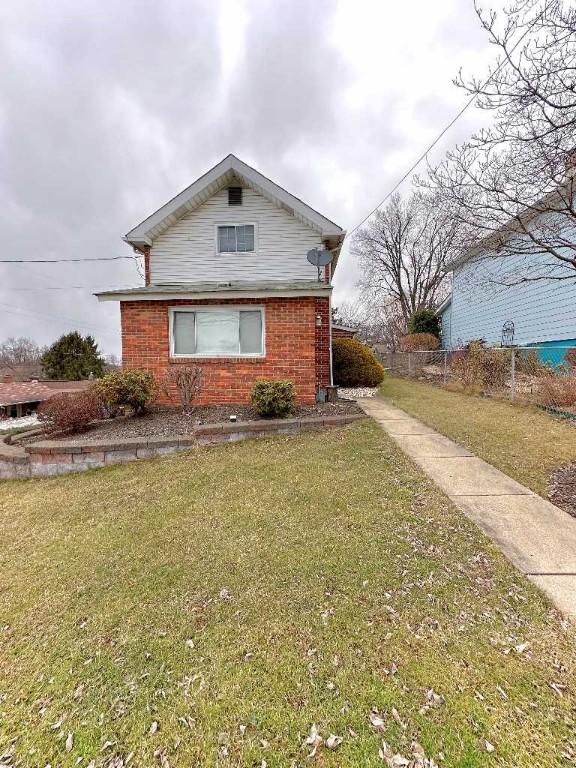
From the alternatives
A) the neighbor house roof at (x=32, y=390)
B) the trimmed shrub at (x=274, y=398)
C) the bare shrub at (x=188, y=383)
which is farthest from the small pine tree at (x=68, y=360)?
the trimmed shrub at (x=274, y=398)

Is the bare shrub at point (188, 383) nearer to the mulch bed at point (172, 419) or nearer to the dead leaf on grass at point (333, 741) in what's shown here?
the mulch bed at point (172, 419)

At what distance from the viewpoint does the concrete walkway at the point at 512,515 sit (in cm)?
263

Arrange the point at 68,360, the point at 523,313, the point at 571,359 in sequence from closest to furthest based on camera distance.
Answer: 1. the point at 571,359
2. the point at 523,313
3. the point at 68,360

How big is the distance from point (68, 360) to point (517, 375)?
22.3 m

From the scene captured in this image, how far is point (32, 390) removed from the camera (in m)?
17.0

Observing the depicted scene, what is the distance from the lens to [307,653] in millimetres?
2035

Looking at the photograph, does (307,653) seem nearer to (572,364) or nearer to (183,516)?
(183,516)

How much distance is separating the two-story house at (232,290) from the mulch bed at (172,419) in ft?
1.79

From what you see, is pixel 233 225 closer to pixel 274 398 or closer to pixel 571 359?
pixel 274 398

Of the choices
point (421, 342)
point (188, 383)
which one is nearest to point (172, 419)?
point (188, 383)

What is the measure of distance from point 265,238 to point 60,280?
2444 centimetres

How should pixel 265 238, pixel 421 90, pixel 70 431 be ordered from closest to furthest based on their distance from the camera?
1. pixel 70 431
2. pixel 421 90
3. pixel 265 238

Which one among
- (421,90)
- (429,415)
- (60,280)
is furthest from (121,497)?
(60,280)

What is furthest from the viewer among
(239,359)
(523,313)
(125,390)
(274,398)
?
(523,313)
